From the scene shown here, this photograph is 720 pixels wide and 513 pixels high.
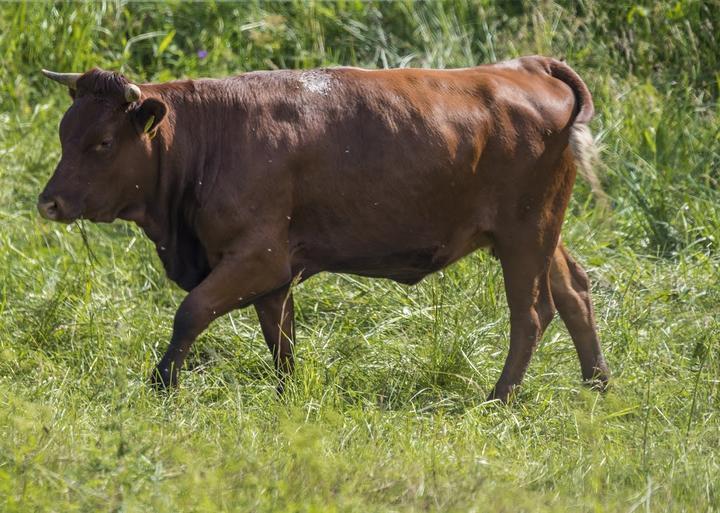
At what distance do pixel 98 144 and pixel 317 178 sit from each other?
35.2 inches

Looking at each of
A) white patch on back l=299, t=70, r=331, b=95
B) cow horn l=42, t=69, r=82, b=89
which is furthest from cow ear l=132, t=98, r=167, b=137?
white patch on back l=299, t=70, r=331, b=95

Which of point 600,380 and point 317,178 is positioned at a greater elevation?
point 317,178

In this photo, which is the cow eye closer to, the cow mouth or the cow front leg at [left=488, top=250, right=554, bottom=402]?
the cow mouth

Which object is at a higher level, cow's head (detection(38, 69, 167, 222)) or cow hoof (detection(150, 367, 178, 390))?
cow's head (detection(38, 69, 167, 222))

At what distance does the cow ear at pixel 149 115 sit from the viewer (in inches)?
225

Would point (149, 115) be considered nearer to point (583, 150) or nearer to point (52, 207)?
point (52, 207)

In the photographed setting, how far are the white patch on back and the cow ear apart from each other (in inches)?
24.1

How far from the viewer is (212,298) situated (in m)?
5.67

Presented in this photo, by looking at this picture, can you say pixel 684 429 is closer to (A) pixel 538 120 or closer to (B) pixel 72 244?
(A) pixel 538 120

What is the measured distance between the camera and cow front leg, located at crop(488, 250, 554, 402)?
6078 millimetres

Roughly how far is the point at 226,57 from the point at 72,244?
212 centimetres

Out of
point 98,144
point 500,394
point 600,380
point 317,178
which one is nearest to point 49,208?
point 98,144

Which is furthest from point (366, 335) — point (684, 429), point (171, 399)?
point (684, 429)

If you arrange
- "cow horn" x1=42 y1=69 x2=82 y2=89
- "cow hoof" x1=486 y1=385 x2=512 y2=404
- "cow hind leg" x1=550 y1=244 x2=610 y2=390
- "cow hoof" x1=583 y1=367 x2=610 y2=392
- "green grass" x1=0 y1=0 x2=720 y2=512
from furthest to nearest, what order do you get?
"cow hind leg" x1=550 y1=244 x2=610 y2=390
"cow hoof" x1=583 y1=367 x2=610 y2=392
"cow hoof" x1=486 y1=385 x2=512 y2=404
"cow horn" x1=42 y1=69 x2=82 y2=89
"green grass" x1=0 y1=0 x2=720 y2=512
